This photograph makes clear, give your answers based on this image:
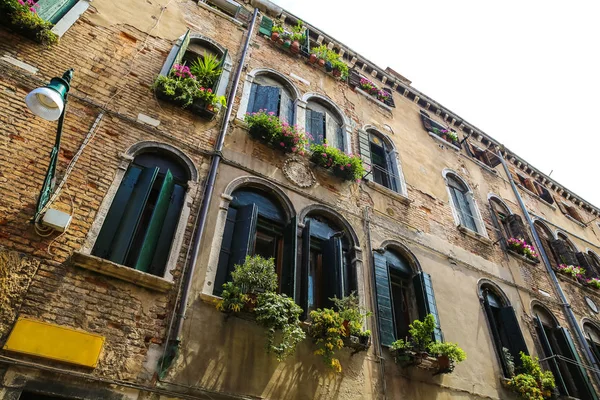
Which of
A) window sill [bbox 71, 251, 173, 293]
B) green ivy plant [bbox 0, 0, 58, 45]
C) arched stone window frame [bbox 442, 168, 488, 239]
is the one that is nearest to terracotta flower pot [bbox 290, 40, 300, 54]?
arched stone window frame [bbox 442, 168, 488, 239]

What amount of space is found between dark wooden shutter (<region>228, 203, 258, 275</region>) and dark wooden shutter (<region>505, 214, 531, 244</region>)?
26.7 feet

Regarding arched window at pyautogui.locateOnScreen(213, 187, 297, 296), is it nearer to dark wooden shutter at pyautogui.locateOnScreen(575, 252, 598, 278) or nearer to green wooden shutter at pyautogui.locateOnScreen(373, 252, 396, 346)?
green wooden shutter at pyautogui.locateOnScreen(373, 252, 396, 346)

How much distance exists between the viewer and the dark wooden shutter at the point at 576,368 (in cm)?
746

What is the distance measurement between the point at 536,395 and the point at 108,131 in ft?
25.9

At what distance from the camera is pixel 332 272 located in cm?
577

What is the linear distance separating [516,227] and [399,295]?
566 centimetres

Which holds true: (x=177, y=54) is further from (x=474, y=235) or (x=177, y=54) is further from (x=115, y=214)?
(x=474, y=235)

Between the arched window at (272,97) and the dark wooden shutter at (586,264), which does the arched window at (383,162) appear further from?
the dark wooden shutter at (586,264)

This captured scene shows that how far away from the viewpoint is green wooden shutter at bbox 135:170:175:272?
449 centimetres

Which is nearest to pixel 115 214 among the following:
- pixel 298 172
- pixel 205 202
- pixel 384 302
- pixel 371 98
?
pixel 205 202

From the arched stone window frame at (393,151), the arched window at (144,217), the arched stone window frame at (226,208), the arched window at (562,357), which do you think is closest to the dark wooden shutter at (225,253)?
the arched stone window frame at (226,208)

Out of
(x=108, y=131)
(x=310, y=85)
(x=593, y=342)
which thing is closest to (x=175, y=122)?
(x=108, y=131)

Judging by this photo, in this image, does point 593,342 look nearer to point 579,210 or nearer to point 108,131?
point 579,210

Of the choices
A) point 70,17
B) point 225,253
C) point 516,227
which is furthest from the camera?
point 516,227
